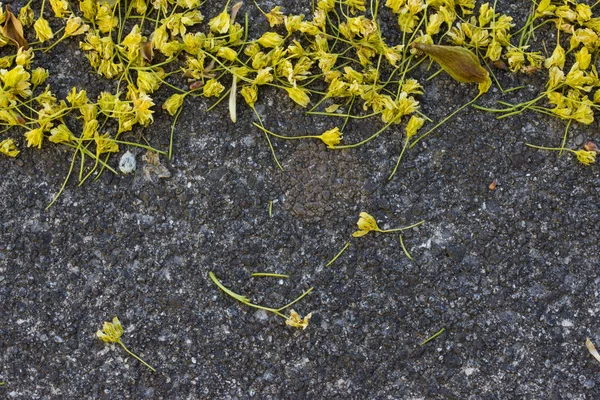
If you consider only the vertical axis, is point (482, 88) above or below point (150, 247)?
above

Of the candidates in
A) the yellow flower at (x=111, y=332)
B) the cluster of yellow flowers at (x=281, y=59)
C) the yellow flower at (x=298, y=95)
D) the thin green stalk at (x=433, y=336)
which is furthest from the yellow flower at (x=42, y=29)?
the thin green stalk at (x=433, y=336)

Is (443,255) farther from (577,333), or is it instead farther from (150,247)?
(150,247)

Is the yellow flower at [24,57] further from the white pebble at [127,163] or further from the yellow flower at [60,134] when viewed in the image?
the white pebble at [127,163]

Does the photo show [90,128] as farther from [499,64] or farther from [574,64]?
[574,64]

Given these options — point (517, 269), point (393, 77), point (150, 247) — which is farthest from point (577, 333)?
point (150, 247)

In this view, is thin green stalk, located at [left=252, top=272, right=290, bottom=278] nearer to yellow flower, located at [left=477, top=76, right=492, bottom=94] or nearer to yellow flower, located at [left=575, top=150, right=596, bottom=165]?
yellow flower, located at [left=477, top=76, right=492, bottom=94]

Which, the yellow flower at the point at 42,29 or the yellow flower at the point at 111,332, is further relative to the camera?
the yellow flower at the point at 42,29

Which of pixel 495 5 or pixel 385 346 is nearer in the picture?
pixel 385 346
